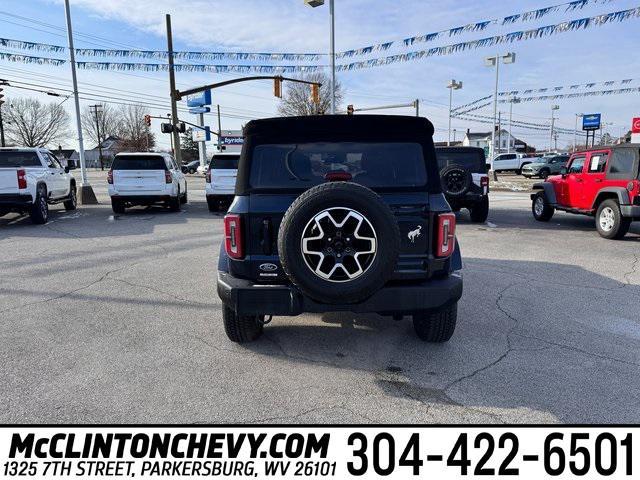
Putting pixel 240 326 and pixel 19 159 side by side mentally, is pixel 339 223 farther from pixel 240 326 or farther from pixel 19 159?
pixel 19 159

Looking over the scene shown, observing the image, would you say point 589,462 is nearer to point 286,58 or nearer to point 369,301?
point 369,301

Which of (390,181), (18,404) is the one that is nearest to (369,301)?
(390,181)

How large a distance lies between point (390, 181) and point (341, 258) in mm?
877

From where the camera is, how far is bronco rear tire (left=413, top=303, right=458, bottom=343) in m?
3.91

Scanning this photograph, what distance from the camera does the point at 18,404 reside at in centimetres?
306

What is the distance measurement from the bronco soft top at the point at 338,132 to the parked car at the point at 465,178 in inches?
298

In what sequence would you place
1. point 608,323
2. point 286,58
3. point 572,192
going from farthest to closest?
point 286,58 < point 572,192 < point 608,323

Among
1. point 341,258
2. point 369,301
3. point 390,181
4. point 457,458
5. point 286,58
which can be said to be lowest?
point 457,458

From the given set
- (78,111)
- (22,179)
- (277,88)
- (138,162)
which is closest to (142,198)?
(138,162)

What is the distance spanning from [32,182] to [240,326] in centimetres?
982

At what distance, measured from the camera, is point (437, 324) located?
3.95 m

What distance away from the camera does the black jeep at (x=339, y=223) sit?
3104 mm

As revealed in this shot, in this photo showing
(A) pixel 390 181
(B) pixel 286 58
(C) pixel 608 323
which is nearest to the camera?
(A) pixel 390 181

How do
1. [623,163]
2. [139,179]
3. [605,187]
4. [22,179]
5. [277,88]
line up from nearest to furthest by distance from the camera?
1. [623,163]
2. [605,187]
3. [22,179]
4. [139,179]
5. [277,88]
